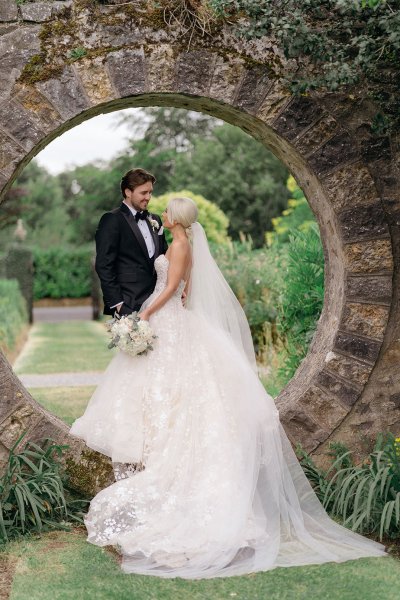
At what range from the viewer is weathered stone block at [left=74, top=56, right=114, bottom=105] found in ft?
15.6

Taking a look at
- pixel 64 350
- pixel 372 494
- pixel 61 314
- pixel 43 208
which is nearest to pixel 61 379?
pixel 64 350

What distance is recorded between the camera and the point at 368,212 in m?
4.99

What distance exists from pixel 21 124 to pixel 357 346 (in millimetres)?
2337

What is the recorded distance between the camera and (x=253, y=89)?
192 inches

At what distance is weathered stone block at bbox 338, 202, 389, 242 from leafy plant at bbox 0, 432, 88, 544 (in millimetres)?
2073

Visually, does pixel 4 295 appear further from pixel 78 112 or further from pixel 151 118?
pixel 151 118

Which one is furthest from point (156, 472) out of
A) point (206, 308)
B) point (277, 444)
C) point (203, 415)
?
point (206, 308)

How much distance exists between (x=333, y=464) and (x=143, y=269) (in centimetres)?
161

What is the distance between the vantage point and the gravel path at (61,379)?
10.8m

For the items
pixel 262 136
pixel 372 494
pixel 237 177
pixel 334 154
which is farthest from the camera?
pixel 237 177

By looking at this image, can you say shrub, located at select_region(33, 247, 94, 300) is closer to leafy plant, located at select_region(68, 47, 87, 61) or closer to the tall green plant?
the tall green plant

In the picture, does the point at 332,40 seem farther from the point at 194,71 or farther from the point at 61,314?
the point at 61,314

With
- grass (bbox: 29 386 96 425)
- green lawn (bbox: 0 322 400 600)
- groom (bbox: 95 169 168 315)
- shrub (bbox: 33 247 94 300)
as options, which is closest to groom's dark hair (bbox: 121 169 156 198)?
groom (bbox: 95 169 168 315)

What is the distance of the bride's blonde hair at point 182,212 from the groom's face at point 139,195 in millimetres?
223
